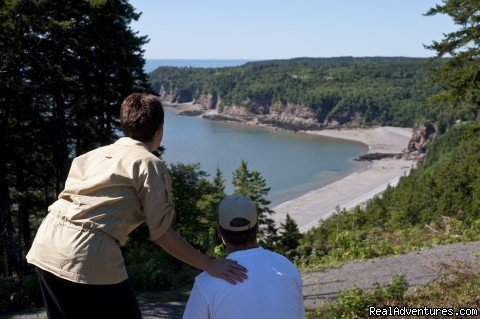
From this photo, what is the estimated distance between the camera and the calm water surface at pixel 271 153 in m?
63.9

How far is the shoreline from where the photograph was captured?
47.4 metres

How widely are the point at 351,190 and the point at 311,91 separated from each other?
297 feet

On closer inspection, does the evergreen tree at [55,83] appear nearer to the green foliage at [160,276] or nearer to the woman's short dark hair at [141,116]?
the green foliage at [160,276]

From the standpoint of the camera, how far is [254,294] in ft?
6.56

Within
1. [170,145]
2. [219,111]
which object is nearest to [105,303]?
[170,145]

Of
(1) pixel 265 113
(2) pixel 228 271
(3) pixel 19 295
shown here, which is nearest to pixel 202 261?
(2) pixel 228 271

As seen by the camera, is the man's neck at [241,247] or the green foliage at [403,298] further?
the green foliage at [403,298]

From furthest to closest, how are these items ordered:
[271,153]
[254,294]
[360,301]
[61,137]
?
1. [271,153]
2. [61,137]
3. [360,301]
4. [254,294]

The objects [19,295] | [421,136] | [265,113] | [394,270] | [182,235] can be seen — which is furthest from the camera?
[265,113]

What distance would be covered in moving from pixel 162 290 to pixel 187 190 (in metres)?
12.3

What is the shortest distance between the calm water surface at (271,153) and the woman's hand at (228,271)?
4677 cm

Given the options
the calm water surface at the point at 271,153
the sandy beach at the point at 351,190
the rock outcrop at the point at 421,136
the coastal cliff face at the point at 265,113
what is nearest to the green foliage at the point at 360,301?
the sandy beach at the point at 351,190

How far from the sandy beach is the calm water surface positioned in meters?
2.15

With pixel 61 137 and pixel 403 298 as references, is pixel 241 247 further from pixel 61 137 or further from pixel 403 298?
pixel 61 137
